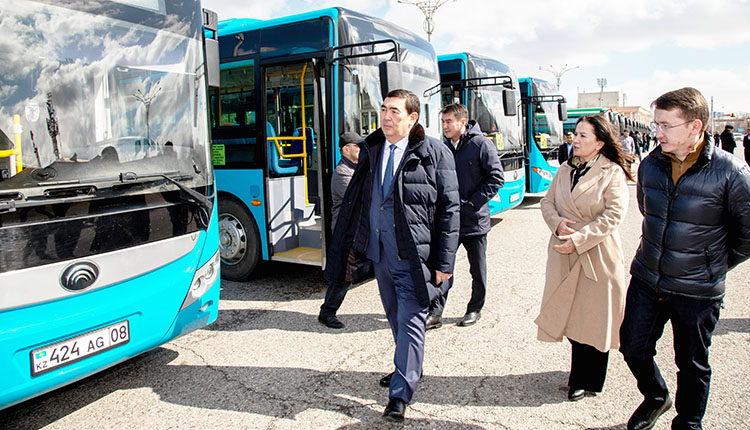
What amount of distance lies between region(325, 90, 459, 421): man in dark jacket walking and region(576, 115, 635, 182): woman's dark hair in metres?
0.91

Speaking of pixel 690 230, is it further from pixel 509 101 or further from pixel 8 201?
pixel 509 101

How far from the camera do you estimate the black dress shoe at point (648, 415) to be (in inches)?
122

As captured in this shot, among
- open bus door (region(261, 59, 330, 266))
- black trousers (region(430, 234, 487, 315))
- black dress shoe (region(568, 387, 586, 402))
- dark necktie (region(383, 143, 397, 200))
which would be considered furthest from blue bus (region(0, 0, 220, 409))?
black dress shoe (region(568, 387, 586, 402))

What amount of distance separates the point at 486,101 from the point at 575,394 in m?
7.46

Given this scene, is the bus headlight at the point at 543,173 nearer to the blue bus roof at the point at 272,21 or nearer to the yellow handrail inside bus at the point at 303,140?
the yellow handrail inside bus at the point at 303,140

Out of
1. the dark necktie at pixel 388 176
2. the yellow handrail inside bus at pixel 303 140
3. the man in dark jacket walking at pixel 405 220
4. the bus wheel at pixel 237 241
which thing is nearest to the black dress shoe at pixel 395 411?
the man in dark jacket walking at pixel 405 220

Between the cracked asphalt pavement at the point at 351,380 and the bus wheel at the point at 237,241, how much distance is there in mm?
852

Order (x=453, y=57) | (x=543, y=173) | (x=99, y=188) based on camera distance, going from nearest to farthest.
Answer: (x=99, y=188), (x=453, y=57), (x=543, y=173)

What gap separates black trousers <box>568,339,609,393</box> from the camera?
346 centimetres

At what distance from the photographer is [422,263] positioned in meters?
3.29

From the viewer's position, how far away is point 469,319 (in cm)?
498

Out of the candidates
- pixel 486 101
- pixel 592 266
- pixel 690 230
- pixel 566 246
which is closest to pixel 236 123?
pixel 566 246

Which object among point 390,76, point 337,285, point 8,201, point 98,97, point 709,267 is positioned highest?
point 390,76

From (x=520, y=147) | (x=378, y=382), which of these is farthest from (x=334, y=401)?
(x=520, y=147)
